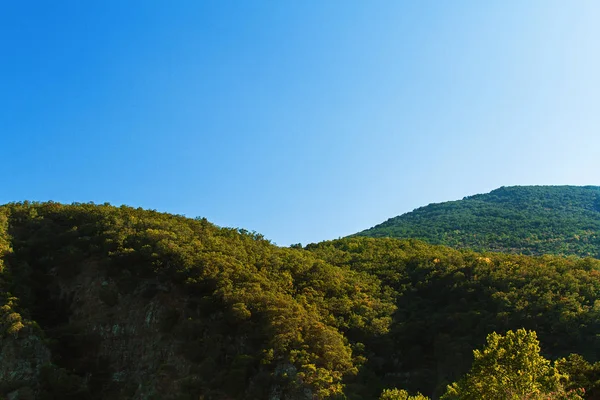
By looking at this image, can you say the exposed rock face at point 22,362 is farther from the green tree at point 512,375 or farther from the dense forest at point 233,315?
the green tree at point 512,375

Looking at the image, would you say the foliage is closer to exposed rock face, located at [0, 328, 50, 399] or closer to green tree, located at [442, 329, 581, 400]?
green tree, located at [442, 329, 581, 400]

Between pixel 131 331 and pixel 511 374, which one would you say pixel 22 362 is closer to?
pixel 131 331

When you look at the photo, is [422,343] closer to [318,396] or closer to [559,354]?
[559,354]

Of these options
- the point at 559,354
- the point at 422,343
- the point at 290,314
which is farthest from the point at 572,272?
the point at 290,314

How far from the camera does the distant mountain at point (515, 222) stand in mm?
82600

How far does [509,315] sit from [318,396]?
859 inches

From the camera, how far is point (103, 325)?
41562mm

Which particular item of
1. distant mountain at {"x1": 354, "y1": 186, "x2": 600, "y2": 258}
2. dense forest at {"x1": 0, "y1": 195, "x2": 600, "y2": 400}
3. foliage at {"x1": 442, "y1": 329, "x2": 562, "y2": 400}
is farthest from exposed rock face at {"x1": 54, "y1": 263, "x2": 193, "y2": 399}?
distant mountain at {"x1": 354, "y1": 186, "x2": 600, "y2": 258}

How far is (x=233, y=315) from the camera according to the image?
1524 inches

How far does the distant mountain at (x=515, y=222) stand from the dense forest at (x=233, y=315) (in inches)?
1172

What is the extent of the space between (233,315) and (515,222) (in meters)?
78.4

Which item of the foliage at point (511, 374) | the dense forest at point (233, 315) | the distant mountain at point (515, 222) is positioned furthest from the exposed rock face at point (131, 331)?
the distant mountain at point (515, 222)

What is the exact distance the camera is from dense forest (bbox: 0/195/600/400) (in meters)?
35.8

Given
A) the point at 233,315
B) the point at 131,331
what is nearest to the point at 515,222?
the point at 233,315
